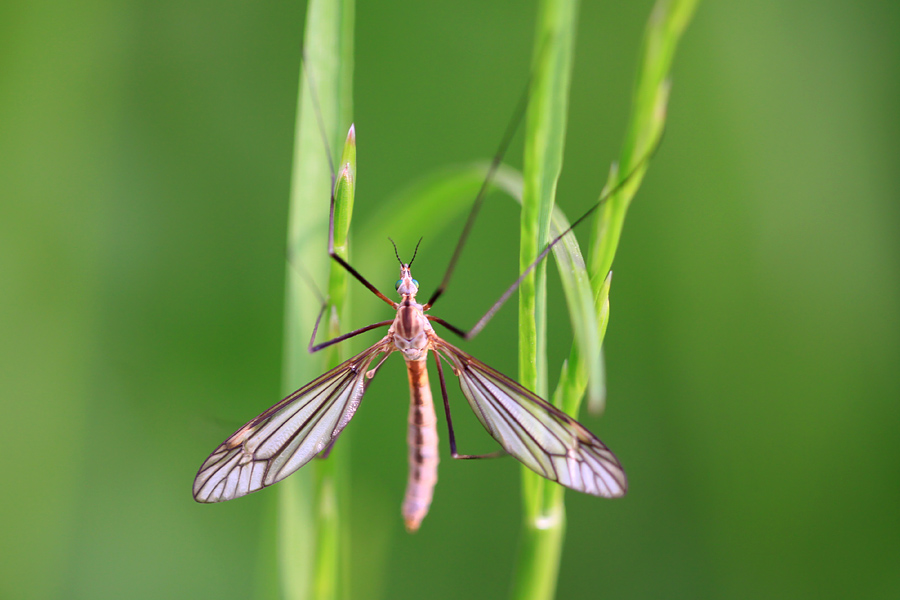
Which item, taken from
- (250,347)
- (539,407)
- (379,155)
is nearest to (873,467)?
(539,407)

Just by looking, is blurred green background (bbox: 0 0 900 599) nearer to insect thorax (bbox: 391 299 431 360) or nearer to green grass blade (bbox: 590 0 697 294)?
insect thorax (bbox: 391 299 431 360)

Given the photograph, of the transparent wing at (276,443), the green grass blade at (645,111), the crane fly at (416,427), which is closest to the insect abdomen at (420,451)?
the crane fly at (416,427)

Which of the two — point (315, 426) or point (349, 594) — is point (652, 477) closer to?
point (349, 594)

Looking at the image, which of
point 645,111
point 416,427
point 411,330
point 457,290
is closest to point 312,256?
point 411,330

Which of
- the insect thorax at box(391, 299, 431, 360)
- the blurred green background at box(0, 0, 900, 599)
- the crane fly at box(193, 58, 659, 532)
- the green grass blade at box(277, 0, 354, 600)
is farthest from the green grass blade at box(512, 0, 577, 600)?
the blurred green background at box(0, 0, 900, 599)

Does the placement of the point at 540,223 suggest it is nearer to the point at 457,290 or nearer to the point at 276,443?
the point at 276,443

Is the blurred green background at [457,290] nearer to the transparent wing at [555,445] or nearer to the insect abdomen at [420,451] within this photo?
the insect abdomen at [420,451]
